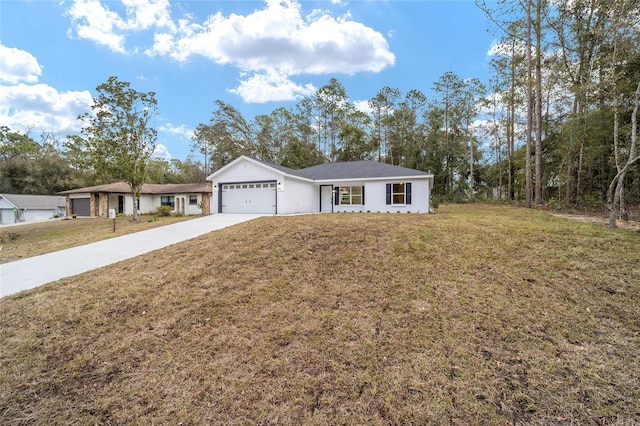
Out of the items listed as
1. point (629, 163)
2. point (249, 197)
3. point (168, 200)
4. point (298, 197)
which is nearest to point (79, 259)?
point (249, 197)

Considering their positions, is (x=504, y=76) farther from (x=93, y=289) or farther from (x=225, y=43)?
(x=93, y=289)

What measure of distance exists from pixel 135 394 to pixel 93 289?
11.5 ft

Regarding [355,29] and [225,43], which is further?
[355,29]

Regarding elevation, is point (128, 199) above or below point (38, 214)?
above

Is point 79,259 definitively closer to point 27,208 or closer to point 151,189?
point 151,189

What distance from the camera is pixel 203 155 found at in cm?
3488

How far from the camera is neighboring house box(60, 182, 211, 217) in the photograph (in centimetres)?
2355

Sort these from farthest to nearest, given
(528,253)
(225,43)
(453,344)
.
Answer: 1. (225,43)
2. (528,253)
3. (453,344)

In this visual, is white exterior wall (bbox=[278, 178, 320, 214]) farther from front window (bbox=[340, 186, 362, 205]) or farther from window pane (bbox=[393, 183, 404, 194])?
window pane (bbox=[393, 183, 404, 194])

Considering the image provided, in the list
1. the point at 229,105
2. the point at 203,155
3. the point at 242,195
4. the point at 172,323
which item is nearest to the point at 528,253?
the point at 172,323

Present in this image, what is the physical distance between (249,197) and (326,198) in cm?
492

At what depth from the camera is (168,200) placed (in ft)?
83.6

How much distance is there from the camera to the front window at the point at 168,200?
25125 millimetres

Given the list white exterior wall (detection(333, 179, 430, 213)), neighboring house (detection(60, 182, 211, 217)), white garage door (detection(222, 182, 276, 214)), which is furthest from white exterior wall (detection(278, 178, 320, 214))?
neighboring house (detection(60, 182, 211, 217))
